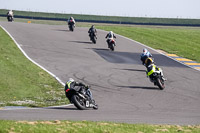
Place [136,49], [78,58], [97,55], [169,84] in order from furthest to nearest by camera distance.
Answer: [136,49], [97,55], [78,58], [169,84]

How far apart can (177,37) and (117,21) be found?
1673 inches

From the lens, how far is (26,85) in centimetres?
2266

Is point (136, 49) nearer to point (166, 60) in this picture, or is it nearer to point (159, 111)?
point (166, 60)

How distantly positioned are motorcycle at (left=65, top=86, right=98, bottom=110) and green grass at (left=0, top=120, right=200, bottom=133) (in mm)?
4729

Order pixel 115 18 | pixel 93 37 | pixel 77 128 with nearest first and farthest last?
pixel 77 128
pixel 93 37
pixel 115 18

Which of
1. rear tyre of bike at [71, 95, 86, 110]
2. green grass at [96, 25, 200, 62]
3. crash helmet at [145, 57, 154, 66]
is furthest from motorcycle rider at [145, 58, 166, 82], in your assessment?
green grass at [96, 25, 200, 62]

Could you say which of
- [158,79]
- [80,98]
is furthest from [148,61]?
[80,98]

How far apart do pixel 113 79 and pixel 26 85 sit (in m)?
5.70

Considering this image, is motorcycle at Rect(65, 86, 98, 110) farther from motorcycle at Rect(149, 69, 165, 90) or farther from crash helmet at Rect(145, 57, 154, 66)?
crash helmet at Rect(145, 57, 154, 66)

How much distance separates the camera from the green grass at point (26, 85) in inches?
782

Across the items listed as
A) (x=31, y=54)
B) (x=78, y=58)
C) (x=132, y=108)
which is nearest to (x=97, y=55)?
(x=78, y=58)

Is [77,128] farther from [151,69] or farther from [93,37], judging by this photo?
[93,37]

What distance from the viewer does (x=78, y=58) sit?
1329 inches

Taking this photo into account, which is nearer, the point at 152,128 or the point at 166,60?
the point at 152,128
